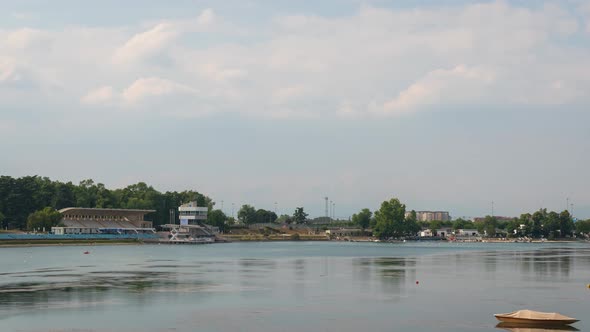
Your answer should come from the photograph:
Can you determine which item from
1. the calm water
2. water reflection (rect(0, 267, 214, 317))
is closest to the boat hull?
the calm water

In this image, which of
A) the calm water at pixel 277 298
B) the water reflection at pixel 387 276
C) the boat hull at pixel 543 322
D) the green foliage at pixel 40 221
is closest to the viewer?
the boat hull at pixel 543 322

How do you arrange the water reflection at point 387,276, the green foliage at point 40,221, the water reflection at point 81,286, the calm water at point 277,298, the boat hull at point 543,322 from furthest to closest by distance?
the green foliage at point 40,221, the water reflection at point 387,276, the water reflection at point 81,286, the calm water at point 277,298, the boat hull at point 543,322

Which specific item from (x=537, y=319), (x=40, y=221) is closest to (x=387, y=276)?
(x=537, y=319)

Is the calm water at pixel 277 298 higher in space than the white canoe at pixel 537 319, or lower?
lower

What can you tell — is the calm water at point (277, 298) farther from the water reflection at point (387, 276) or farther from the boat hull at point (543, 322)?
the boat hull at point (543, 322)

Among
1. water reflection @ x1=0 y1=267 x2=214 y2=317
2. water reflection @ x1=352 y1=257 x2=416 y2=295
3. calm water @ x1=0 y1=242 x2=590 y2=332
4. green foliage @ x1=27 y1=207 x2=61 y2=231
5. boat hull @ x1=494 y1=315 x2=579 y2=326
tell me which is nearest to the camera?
boat hull @ x1=494 y1=315 x2=579 y2=326

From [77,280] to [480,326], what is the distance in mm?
45884

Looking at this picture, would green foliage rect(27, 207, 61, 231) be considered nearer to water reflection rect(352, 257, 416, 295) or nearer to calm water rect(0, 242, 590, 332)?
calm water rect(0, 242, 590, 332)

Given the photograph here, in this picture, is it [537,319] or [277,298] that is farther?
[277,298]

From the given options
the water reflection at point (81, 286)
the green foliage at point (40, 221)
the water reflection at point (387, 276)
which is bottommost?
the water reflection at point (387, 276)

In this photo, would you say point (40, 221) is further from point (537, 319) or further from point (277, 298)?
point (537, 319)

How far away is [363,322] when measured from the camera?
45750mm

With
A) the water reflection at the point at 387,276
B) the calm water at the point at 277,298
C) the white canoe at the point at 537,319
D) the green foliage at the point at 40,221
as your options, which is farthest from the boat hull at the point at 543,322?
the green foliage at the point at 40,221

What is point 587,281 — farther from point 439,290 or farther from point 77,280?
point 77,280
